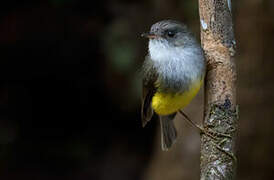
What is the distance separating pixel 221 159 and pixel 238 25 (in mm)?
3187

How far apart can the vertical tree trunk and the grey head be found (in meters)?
0.40

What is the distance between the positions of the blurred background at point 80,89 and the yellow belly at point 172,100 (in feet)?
6.84

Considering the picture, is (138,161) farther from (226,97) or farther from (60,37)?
(226,97)

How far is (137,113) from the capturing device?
764 cm

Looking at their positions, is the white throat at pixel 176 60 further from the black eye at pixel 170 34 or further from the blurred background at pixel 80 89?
the blurred background at pixel 80 89

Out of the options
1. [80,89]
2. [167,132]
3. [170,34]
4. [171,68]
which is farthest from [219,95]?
[80,89]

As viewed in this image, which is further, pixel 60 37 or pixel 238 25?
pixel 60 37

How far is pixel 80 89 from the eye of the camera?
7738mm

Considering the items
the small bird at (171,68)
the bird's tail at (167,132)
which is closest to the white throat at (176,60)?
the small bird at (171,68)

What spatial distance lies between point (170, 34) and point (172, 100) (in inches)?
21.5

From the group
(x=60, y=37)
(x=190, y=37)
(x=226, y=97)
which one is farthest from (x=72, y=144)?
(x=226, y=97)

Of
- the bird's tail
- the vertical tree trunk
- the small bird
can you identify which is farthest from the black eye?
the bird's tail

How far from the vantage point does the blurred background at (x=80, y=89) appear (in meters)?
7.09

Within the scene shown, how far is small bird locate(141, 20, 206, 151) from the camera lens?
3.95 metres
